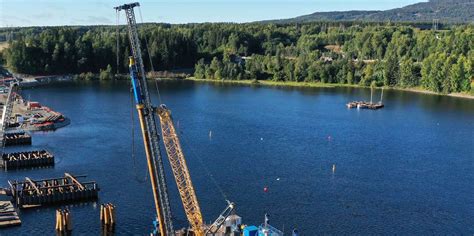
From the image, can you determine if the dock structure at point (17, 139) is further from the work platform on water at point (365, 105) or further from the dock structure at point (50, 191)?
the work platform on water at point (365, 105)

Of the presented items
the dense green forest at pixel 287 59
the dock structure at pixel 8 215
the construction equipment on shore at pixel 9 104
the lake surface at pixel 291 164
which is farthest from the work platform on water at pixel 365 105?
the dock structure at pixel 8 215


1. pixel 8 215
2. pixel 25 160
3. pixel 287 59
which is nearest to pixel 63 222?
pixel 8 215

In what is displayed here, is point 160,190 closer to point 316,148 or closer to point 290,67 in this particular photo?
point 316,148

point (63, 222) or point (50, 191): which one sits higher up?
point (50, 191)

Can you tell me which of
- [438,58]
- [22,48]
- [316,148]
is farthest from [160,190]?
[22,48]

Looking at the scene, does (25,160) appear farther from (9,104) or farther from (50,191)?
(50,191)

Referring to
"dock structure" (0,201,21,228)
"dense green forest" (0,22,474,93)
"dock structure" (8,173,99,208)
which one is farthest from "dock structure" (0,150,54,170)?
Result: "dense green forest" (0,22,474,93)
